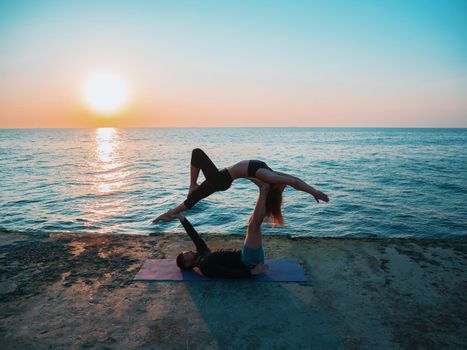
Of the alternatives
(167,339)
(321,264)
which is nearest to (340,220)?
(321,264)

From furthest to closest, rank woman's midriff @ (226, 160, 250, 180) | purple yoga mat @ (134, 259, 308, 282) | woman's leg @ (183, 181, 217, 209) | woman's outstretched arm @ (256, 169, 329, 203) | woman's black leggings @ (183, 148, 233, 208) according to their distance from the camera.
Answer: woman's leg @ (183, 181, 217, 209) < woman's black leggings @ (183, 148, 233, 208) < woman's midriff @ (226, 160, 250, 180) < purple yoga mat @ (134, 259, 308, 282) < woman's outstretched arm @ (256, 169, 329, 203)

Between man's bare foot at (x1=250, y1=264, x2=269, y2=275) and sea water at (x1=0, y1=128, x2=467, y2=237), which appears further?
sea water at (x1=0, y1=128, x2=467, y2=237)

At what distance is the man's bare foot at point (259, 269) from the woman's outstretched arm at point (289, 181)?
135cm

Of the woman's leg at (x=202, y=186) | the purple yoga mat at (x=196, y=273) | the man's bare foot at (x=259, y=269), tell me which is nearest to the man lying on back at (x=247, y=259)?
the man's bare foot at (x=259, y=269)

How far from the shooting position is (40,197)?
16500 millimetres

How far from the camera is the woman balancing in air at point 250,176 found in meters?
4.85

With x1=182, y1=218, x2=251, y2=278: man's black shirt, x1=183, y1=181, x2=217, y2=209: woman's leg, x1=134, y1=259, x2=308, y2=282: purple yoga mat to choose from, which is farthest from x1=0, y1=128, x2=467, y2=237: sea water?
x1=182, y1=218, x2=251, y2=278: man's black shirt

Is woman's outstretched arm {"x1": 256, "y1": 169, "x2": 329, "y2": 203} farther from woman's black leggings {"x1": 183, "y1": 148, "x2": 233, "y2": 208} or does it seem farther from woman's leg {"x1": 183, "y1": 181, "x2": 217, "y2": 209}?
woman's leg {"x1": 183, "y1": 181, "x2": 217, "y2": 209}

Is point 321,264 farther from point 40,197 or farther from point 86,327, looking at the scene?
point 40,197

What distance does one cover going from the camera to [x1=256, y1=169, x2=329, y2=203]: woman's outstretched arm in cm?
480

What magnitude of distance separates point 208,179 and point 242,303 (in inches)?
86.4

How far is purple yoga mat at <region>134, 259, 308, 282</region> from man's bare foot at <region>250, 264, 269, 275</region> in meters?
0.07

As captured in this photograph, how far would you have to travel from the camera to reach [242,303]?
14.2ft

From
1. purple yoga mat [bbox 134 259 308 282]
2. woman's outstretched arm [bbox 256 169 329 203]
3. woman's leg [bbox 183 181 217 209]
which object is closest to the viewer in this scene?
woman's outstretched arm [bbox 256 169 329 203]
